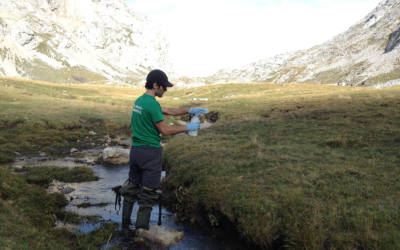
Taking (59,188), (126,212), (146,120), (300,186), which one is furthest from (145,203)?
(59,188)

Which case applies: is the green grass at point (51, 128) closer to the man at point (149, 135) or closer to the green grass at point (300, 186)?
the green grass at point (300, 186)

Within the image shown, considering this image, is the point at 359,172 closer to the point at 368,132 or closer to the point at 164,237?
the point at 164,237

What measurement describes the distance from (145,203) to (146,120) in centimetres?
270

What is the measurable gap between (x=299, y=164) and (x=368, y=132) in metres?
9.41

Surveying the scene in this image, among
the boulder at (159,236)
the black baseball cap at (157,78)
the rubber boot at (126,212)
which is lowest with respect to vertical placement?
the boulder at (159,236)

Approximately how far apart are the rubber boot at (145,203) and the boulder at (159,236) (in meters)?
0.45

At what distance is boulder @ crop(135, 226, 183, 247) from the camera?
10070mm

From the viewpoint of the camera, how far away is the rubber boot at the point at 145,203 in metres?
9.52

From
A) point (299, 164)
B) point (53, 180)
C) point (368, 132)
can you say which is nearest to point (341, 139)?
point (368, 132)

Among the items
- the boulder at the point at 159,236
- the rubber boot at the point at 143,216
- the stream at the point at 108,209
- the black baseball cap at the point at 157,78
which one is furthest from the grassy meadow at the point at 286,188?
the black baseball cap at the point at 157,78

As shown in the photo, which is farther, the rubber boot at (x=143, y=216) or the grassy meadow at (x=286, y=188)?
the rubber boot at (x=143, y=216)

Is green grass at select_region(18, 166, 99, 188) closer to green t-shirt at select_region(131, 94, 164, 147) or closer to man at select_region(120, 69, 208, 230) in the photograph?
man at select_region(120, 69, 208, 230)

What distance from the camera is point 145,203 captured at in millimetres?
9641

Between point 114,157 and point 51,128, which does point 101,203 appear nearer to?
point 114,157
